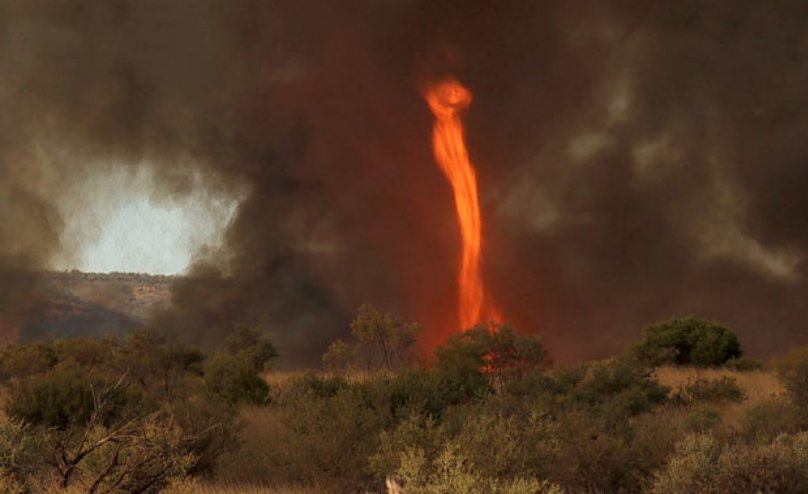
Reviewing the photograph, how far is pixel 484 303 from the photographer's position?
4356cm

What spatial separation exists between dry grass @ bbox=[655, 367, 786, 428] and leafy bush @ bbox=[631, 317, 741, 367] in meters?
2.27

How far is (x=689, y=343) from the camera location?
38.1 metres

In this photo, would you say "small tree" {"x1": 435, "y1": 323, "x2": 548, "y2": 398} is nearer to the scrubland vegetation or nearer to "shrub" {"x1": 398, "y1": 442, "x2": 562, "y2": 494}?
the scrubland vegetation

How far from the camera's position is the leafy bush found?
37.2 metres

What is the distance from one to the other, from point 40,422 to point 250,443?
6.30 metres

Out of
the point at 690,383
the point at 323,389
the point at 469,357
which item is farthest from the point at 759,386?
the point at 323,389

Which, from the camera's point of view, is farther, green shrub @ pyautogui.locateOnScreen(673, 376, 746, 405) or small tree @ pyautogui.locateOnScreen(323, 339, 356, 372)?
small tree @ pyautogui.locateOnScreen(323, 339, 356, 372)

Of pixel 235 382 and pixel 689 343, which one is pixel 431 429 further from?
pixel 689 343

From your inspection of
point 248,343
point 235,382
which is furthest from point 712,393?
point 248,343

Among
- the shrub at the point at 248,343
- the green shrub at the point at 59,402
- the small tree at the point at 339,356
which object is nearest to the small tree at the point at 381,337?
the small tree at the point at 339,356

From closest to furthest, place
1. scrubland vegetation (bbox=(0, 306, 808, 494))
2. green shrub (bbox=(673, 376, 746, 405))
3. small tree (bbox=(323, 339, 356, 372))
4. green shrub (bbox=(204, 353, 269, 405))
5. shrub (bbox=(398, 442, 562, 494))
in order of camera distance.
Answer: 1. shrub (bbox=(398, 442, 562, 494))
2. scrubland vegetation (bbox=(0, 306, 808, 494))
3. green shrub (bbox=(673, 376, 746, 405))
4. green shrub (bbox=(204, 353, 269, 405))
5. small tree (bbox=(323, 339, 356, 372))

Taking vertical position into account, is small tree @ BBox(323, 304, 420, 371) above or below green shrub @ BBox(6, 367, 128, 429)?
above

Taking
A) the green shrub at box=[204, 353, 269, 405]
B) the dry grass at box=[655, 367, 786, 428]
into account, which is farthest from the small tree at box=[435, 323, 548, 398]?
the green shrub at box=[204, 353, 269, 405]

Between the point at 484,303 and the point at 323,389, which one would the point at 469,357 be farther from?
the point at 484,303
